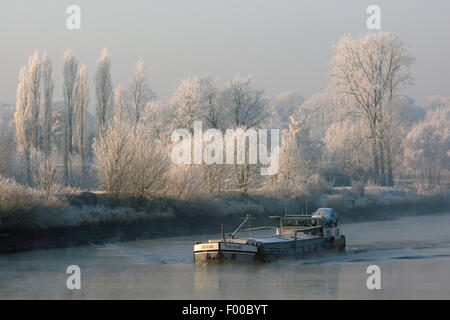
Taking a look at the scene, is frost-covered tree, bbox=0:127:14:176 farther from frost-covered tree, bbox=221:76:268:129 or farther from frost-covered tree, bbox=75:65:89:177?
frost-covered tree, bbox=221:76:268:129

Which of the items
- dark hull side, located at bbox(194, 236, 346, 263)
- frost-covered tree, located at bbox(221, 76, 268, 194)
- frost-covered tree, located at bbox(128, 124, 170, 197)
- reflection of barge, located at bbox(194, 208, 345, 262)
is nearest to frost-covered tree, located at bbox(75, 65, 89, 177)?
frost-covered tree, located at bbox(221, 76, 268, 194)

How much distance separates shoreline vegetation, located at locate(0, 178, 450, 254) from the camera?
3800 centimetres

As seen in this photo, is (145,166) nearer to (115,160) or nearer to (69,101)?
(115,160)

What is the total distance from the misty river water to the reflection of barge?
528 mm

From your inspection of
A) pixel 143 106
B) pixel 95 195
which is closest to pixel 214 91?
pixel 143 106

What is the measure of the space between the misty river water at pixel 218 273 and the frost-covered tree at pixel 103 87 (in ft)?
88.9

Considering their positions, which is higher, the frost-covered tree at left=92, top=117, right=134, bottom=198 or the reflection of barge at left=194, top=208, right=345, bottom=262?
the frost-covered tree at left=92, top=117, right=134, bottom=198

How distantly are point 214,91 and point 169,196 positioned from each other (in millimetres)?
23986

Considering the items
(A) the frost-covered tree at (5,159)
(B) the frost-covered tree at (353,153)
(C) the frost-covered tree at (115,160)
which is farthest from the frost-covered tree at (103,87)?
(B) the frost-covered tree at (353,153)

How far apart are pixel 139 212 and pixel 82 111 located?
800 inches

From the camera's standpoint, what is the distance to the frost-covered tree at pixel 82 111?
64000mm

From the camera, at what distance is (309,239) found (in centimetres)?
3703
